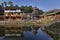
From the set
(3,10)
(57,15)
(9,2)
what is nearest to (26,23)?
(57,15)

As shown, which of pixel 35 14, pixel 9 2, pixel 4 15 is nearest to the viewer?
pixel 4 15

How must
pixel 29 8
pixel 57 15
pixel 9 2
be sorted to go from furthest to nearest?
A: pixel 9 2 → pixel 29 8 → pixel 57 15

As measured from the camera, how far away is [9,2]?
109 meters

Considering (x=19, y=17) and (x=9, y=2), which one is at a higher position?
(x=9, y=2)

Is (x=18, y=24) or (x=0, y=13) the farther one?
(x=0, y=13)

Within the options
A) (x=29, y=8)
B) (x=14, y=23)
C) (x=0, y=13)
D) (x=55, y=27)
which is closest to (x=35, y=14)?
(x=29, y=8)

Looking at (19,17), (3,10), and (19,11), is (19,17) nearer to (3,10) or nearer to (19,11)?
(19,11)

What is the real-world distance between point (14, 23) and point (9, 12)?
42.8 ft

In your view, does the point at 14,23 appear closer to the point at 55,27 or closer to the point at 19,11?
the point at 19,11

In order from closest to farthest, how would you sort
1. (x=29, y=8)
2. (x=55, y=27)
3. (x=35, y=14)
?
(x=55, y=27) → (x=35, y=14) → (x=29, y=8)

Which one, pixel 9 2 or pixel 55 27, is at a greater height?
pixel 9 2

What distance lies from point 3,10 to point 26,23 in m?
18.5

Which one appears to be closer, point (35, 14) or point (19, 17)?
point (19, 17)

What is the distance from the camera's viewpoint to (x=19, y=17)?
68875 millimetres
